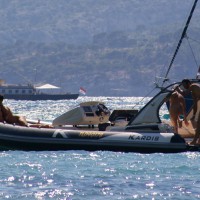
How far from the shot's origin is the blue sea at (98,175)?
65.3 ft

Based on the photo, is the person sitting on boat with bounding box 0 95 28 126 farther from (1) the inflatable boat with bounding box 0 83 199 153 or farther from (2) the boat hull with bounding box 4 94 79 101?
(2) the boat hull with bounding box 4 94 79 101

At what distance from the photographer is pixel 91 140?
26.7 metres

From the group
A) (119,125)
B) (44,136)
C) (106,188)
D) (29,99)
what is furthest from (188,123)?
(29,99)

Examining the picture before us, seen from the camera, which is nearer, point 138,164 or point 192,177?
point 192,177

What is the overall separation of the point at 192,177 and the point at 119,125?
7.31 m

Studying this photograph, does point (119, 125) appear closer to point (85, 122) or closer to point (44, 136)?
point (85, 122)

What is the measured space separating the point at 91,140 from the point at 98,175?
14.2 feet

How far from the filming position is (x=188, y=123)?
1128 inches

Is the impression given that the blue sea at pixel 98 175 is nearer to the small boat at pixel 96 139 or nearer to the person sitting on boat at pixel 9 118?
the small boat at pixel 96 139

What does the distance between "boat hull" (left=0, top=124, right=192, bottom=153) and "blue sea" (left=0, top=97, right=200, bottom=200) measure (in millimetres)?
181

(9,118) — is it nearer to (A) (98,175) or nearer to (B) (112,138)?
(B) (112,138)

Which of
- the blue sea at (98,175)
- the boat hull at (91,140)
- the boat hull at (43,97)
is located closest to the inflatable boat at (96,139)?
the boat hull at (91,140)

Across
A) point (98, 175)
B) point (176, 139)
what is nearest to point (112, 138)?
point (176, 139)

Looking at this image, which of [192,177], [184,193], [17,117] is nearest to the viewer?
[184,193]
